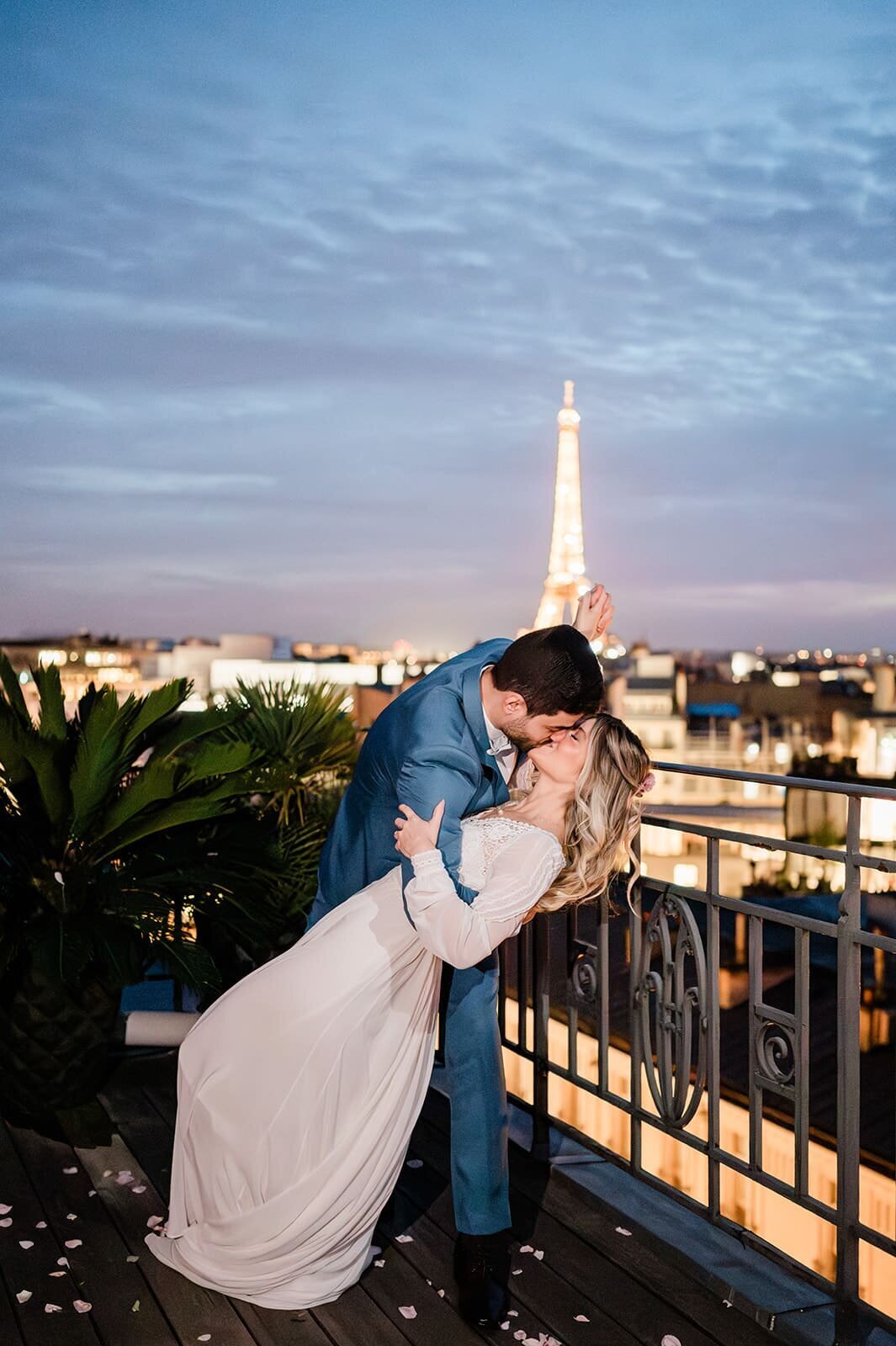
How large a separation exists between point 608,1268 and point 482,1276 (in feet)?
1.22

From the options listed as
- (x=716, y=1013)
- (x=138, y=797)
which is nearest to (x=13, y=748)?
(x=138, y=797)

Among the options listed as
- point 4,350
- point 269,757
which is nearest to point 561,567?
point 4,350

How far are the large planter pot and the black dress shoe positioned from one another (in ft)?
4.76

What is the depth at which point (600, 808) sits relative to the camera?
8.25ft

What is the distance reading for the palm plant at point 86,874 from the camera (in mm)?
3523

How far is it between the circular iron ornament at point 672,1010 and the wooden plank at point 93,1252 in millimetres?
1284

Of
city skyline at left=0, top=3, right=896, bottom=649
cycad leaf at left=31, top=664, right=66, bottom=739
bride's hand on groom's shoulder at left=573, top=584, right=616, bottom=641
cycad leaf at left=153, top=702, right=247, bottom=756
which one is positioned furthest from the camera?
city skyline at left=0, top=3, right=896, bottom=649

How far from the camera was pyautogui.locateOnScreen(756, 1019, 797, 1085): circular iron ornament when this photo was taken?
2.63 metres

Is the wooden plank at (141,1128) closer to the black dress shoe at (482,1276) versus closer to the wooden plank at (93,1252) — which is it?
the wooden plank at (93,1252)

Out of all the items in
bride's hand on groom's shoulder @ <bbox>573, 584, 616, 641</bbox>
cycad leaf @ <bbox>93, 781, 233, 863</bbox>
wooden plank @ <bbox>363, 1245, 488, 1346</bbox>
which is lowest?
wooden plank @ <bbox>363, 1245, 488, 1346</bbox>

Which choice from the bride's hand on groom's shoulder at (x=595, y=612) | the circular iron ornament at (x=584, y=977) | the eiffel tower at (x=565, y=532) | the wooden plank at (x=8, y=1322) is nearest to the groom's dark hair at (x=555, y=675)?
the bride's hand on groom's shoulder at (x=595, y=612)

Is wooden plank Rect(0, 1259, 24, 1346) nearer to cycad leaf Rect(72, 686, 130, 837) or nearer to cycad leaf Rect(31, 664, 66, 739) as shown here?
cycad leaf Rect(72, 686, 130, 837)

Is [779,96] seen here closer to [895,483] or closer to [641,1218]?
[895,483]

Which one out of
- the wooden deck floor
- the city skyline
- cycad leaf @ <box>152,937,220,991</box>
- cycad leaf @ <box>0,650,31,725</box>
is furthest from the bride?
the city skyline
